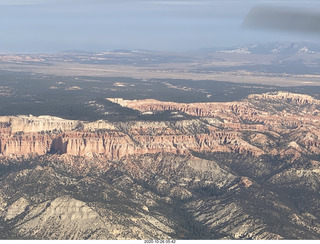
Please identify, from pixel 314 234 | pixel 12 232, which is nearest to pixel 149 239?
pixel 12 232

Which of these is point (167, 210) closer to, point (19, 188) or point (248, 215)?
point (248, 215)

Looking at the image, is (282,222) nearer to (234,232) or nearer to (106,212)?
(234,232)

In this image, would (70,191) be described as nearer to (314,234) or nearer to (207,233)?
(207,233)

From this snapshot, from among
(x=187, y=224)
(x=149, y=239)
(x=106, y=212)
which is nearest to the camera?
(x=149, y=239)

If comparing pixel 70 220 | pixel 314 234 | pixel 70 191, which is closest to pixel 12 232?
pixel 70 220

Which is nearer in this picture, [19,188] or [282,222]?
[282,222]

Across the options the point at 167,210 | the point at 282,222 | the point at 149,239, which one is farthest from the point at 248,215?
the point at 149,239

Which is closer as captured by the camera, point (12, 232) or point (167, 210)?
point (12, 232)

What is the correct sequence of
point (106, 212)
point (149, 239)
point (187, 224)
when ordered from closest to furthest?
point (149, 239)
point (106, 212)
point (187, 224)
